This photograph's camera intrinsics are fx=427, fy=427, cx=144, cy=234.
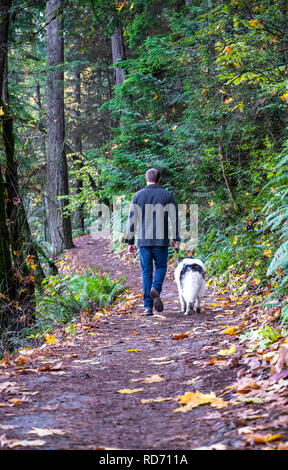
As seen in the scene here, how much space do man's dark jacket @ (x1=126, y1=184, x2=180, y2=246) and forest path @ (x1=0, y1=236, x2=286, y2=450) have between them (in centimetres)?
144

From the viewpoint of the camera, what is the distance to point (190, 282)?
6.91 meters

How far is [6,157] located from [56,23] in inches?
467

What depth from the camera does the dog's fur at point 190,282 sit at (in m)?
6.92

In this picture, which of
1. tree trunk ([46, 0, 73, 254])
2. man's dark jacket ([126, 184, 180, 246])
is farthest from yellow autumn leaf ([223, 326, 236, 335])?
tree trunk ([46, 0, 73, 254])

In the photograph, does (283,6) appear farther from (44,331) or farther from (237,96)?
(44,331)

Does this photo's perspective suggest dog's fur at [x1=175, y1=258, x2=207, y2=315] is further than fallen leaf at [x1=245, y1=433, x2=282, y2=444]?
Yes

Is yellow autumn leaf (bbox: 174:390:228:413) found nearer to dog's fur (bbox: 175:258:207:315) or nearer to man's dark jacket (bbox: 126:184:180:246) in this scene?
dog's fur (bbox: 175:258:207:315)

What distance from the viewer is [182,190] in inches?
508

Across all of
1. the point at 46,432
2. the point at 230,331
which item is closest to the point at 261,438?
the point at 46,432

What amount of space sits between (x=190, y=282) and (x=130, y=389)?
327 centimetres

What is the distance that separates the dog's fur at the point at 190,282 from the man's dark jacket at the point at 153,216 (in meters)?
0.58

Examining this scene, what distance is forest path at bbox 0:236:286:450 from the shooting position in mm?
2650

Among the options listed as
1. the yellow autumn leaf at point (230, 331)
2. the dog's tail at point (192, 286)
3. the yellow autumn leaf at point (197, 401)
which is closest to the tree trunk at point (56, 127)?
the dog's tail at point (192, 286)

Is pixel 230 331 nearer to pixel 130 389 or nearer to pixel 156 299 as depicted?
pixel 130 389
